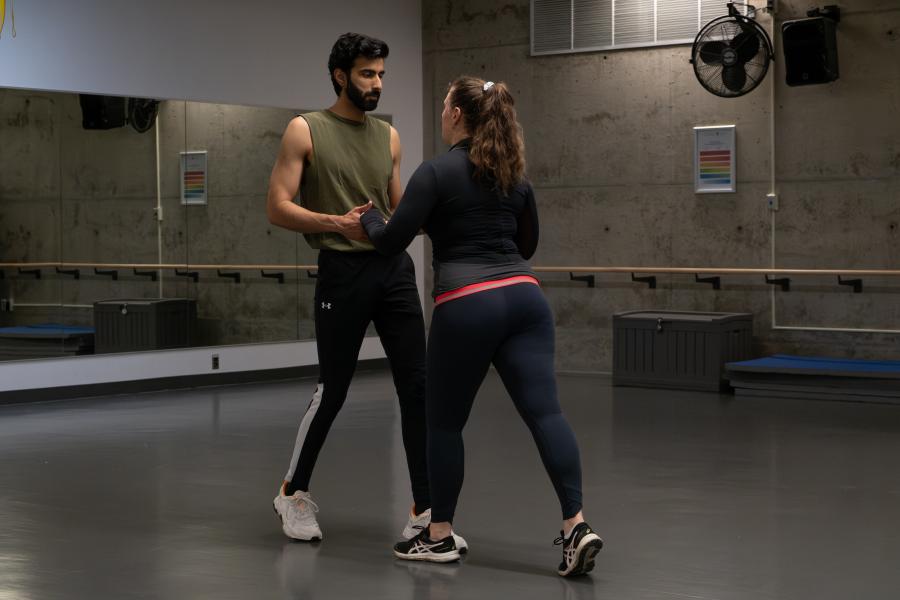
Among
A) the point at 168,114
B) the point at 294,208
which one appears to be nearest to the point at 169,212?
the point at 168,114

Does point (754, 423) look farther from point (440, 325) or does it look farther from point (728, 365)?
point (440, 325)

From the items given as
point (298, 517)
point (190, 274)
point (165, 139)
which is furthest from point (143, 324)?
point (298, 517)

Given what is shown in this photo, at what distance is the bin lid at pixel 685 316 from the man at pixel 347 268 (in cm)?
502

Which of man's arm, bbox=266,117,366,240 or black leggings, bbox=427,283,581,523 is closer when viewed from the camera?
black leggings, bbox=427,283,581,523

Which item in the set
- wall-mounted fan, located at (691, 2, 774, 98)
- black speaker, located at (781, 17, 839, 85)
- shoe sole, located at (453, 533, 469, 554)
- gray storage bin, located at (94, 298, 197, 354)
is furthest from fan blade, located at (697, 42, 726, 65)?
shoe sole, located at (453, 533, 469, 554)

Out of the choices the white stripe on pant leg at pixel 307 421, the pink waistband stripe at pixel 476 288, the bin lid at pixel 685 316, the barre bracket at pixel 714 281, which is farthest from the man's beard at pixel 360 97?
the barre bracket at pixel 714 281

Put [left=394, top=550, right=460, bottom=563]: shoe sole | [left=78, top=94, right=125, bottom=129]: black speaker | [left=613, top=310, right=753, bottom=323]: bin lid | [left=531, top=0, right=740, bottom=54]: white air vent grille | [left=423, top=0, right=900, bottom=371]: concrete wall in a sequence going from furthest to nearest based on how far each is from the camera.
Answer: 1. [left=531, top=0, right=740, bottom=54]: white air vent grille
2. [left=423, top=0, right=900, bottom=371]: concrete wall
3. [left=613, top=310, right=753, bottom=323]: bin lid
4. [left=78, top=94, right=125, bottom=129]: black speaker
5. [left=394, top=550, right=460, bottom=563]: shoe sole

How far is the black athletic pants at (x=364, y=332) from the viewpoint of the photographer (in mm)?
3869

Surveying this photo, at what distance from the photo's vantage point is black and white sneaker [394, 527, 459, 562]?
3.69 m

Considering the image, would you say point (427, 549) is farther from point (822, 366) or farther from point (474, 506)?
point (822, 366)

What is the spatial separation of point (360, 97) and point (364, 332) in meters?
0.75

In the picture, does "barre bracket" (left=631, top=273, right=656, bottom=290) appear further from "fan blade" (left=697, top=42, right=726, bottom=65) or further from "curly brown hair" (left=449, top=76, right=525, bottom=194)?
"curly brown hair" (left=449, top=76, right=525, bottom=194)

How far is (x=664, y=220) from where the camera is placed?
963 centimetres

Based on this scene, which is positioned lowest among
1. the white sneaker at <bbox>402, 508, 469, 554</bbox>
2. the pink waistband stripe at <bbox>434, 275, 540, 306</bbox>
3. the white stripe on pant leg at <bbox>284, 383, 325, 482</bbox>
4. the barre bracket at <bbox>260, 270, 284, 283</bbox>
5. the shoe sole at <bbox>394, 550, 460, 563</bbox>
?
the shoe sole at <bbox>394, 550, 460, 563</bbox>
